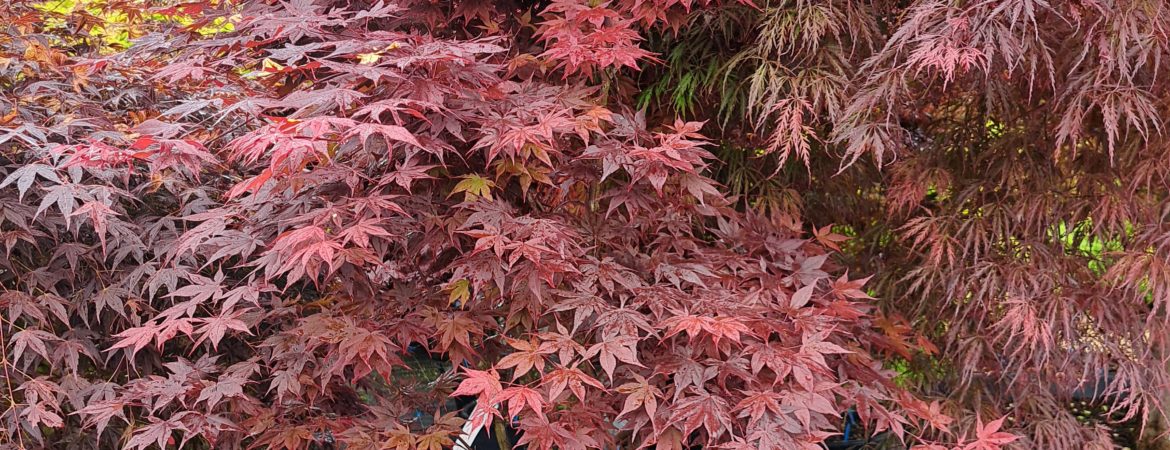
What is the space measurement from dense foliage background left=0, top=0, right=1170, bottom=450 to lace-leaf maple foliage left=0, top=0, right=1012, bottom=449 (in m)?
0.01

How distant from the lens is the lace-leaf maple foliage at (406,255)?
5.29ft

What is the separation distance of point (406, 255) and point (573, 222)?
0.39 m

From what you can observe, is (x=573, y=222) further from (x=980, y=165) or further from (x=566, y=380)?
(x=980, y=165)

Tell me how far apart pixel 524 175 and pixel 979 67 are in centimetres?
121

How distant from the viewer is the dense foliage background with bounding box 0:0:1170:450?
1.65m

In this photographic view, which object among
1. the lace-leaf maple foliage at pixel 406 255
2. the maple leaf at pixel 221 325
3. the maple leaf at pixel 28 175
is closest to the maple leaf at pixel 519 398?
the lace-leaf maple foliage at pixel 406 255

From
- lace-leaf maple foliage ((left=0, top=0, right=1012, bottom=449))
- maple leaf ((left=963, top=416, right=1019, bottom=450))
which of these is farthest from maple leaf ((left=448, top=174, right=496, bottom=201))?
maple leaf ((left=963, top=416, right=1019, bottom=450))

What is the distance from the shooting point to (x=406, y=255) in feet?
5.90

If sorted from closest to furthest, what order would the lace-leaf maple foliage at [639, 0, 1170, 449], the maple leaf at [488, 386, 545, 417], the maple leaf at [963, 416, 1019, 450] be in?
the maple leaf at [488, 386, 545, 417], the maple leaf at [963, 416, 1019, 450], the lace-leaf maple foliage at [639, 0, 1170, 449]

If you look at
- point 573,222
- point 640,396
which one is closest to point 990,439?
point 640,396

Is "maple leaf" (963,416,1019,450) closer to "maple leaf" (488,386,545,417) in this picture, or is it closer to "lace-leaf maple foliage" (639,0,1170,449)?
"lace-leaf maple foliage" (639,0,1170,449)

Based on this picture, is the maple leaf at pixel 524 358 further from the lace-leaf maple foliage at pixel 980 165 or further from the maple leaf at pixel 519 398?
the lace-leaf maple foliage at pixel 980 165

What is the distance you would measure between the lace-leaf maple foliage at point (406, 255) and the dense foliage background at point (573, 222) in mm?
11

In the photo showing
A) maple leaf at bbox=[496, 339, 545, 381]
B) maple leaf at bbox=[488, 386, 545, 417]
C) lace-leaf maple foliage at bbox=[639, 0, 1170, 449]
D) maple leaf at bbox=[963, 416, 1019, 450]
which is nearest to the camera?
maple leaf at bbox=[488, 386, 545, 417]
